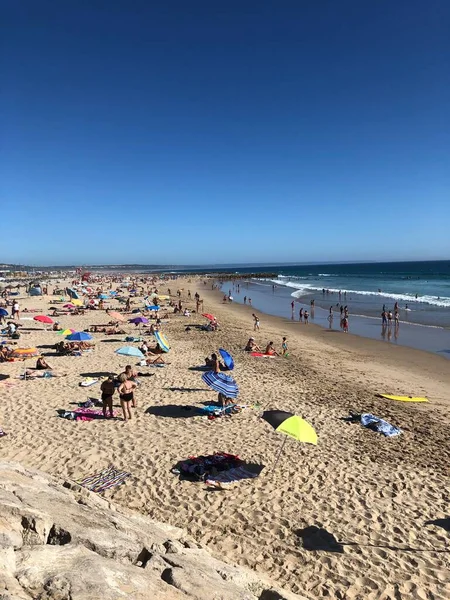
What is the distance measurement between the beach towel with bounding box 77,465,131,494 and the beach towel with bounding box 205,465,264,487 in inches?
64.9

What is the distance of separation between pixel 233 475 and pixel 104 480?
2416 millimetres

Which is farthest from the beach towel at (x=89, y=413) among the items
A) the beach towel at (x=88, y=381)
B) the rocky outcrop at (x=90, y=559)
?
the rocky outcrop at (x=90, y=559)

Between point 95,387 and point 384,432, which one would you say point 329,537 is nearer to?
point 384,432

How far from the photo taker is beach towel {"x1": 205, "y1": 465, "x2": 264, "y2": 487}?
7248mm

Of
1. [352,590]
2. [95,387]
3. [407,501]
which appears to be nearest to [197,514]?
[352,590]

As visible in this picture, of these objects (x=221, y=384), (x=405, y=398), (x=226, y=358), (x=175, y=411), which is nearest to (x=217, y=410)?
(x=221, y=384)

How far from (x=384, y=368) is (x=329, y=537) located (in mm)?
12654

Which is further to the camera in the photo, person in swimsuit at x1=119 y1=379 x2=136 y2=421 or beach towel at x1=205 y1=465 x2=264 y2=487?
person in swimsuit at x1=119 y1=379 x2=136 y2=421

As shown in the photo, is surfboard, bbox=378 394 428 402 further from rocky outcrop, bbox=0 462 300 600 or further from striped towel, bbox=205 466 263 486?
rocky outcrop, bbox=0 462 300 600

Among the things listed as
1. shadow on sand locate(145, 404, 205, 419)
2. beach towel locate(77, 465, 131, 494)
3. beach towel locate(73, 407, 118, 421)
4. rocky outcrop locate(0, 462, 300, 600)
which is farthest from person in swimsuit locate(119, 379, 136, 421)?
rocky outcrop locate(0, 462, 300, 600)

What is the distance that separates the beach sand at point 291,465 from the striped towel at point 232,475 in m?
0.21

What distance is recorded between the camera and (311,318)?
34156 mm

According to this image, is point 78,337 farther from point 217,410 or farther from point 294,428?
point 294,428

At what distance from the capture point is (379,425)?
9.91 m
